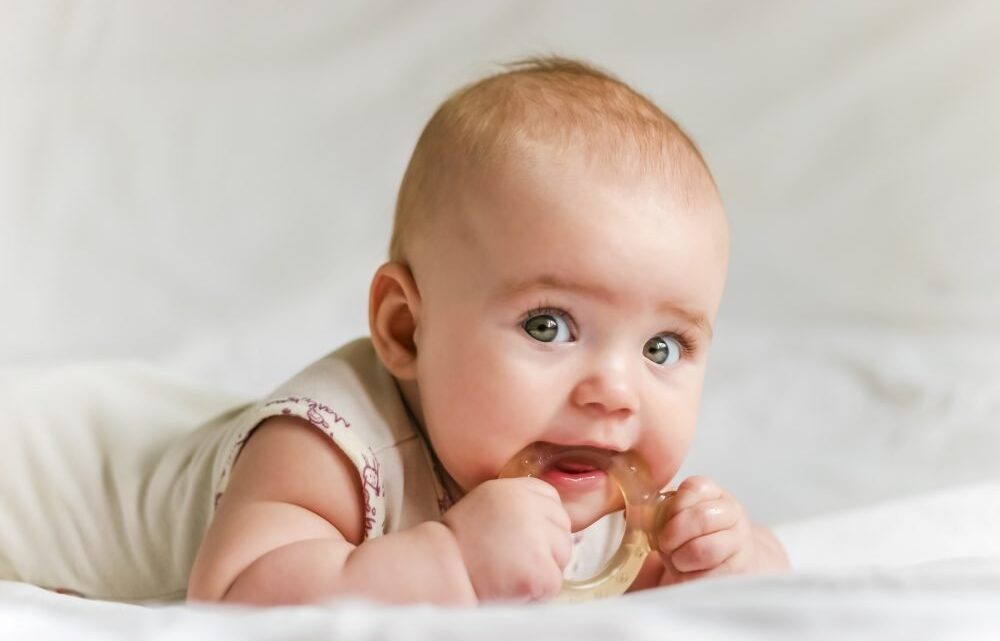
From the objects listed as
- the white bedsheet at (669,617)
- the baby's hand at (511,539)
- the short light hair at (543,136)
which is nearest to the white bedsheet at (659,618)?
the white bedsheet at (669,617)

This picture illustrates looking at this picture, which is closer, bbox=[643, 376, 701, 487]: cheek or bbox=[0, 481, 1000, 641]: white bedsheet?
bbox=[0, 481, 1000, 641]: white bedsheet

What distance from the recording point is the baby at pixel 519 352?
3.60 feet

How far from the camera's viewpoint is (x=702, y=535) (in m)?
1.15

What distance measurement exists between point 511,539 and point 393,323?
1.02 feet

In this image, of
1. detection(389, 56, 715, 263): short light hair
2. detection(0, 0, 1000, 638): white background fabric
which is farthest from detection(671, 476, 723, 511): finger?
detection(0, 0, 1000, 638): white background fabric

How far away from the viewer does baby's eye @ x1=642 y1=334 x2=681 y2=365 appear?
45.4 inches

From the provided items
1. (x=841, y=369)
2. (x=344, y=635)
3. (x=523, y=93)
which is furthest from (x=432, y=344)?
(x=841, y=369)

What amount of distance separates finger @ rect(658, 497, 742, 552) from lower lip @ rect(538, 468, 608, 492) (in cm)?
7

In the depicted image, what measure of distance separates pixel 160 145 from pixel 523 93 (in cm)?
111

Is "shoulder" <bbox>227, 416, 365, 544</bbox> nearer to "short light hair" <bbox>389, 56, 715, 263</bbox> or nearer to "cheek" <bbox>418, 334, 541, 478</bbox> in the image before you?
"cheek" <bbox>418, 334, 541, 478</bbox>

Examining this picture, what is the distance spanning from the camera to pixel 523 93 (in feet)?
4.00

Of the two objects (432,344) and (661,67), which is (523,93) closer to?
(432,344)

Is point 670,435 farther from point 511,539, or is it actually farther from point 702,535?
point 511,539

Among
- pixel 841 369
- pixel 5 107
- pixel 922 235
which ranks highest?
pixel 922 235
